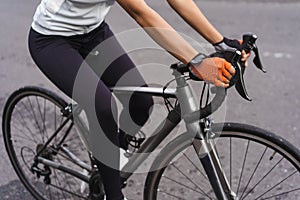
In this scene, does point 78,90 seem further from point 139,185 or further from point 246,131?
point 139,185

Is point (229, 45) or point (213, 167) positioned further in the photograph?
point (213, 167)

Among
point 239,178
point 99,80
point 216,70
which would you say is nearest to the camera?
point 216,70

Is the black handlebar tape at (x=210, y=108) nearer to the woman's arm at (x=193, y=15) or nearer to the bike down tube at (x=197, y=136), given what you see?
the bike down tube at (x=197, y=136)

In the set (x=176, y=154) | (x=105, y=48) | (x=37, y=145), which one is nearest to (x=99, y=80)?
(x=105, y=48)

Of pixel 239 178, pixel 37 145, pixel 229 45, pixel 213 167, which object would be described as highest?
pixel 229 45

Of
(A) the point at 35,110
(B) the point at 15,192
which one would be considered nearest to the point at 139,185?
(B) the point at 15,192

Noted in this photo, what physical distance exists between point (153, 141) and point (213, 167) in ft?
1.18

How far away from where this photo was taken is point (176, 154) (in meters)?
2.55

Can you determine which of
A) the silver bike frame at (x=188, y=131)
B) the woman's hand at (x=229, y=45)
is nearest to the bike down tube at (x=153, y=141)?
the silver bike frame at (x=188, y=131)

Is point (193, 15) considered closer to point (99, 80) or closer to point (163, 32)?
point (163, 32)

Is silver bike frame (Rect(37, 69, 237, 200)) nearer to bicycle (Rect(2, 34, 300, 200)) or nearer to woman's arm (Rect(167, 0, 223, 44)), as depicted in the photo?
bicycle (Rect(2, 34, 300, 200))

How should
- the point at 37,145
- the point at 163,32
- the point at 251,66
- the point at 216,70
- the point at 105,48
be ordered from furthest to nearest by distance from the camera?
the point at 251,66, the point at 37,145, the point at 105,48, the point at 163,32, the point at 216,70

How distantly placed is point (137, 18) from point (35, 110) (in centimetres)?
249

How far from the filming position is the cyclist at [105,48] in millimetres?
2139
